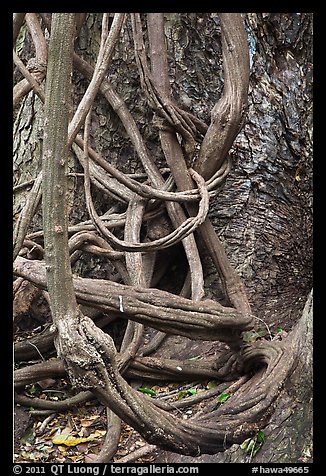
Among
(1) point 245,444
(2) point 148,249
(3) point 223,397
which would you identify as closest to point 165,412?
(1) point 245,444

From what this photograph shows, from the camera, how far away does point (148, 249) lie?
5.54ft

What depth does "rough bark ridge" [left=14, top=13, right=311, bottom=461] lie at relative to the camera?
1.21 m

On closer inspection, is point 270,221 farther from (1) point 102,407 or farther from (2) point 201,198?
(1) point 102,407

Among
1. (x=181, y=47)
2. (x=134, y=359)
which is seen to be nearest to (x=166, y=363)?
(x=134, y=359)

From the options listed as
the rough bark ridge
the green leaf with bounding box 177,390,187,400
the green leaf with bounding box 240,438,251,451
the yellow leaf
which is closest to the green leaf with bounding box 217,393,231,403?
the rough bark ridge

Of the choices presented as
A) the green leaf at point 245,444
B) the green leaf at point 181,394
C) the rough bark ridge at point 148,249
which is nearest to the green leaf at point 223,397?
the rough bark ridge at point 148,249

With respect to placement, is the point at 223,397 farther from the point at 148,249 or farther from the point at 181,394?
the point at 148,249

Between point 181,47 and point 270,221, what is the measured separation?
2.02 ft

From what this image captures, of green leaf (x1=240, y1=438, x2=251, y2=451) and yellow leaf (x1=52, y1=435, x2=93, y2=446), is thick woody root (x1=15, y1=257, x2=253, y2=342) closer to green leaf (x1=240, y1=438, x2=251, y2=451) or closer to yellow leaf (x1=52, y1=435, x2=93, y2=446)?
green leaf (x1=240, y1=438, x2=251, y2=451)

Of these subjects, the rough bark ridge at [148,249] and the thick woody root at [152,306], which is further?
the thick woody root at [152,306]

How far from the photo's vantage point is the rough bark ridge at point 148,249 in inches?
47.6

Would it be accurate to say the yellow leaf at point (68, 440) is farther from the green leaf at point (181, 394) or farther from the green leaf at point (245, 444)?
the green leaf at point (245, 444)
